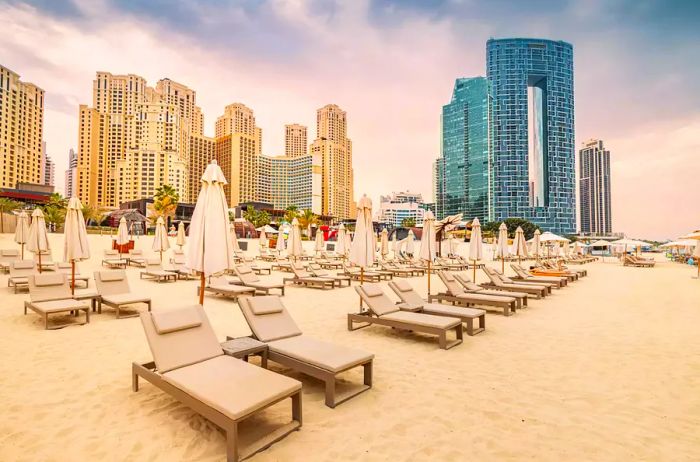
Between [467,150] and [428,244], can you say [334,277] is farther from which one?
[467,150]

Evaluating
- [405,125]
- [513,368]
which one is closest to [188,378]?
[513,368]

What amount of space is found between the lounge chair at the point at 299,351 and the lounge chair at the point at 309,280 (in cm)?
712

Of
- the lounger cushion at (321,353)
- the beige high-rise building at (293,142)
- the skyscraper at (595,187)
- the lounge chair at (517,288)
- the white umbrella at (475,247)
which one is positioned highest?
the beige high-rise building at (293,142)

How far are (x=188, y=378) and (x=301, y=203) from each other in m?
109

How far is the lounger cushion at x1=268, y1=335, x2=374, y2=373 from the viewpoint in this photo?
3585 mm

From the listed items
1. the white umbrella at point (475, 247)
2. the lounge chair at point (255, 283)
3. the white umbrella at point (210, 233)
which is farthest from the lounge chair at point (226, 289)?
the white umbrella at point (475, 247)

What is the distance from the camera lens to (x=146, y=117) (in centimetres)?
8656

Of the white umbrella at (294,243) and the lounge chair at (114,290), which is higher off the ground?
the white umbrella at (294,243)

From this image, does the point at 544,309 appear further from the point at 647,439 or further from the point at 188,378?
the point at 188,378

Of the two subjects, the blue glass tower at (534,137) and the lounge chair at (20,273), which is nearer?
the lounge chair at (20,273)

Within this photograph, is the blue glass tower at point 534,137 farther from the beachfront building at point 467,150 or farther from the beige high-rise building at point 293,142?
the beige high-rise building at point 293,142

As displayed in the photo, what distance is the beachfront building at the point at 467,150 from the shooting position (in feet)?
320

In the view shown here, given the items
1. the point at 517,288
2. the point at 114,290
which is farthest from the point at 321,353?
the point at 517,288

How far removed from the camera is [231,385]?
9.72ft
